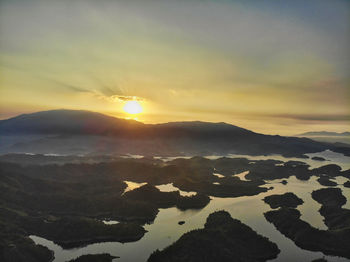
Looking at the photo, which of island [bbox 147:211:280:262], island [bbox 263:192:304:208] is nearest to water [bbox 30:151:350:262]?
island [bbox 263:192:304:208]

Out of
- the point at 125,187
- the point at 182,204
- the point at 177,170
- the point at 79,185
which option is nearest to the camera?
the point at 182,204

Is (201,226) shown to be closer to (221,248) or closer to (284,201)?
(221,248)

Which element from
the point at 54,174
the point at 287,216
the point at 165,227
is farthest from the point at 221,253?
the point at 54,174

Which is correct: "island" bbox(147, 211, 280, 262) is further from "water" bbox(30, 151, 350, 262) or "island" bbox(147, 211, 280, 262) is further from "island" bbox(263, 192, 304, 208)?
"island" bbox(263, 192, 304, 208)

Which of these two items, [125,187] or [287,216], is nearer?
[287,216]

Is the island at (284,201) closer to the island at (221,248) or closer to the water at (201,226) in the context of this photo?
the water at (201,226)

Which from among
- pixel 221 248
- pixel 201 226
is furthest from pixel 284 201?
pixel 221 248

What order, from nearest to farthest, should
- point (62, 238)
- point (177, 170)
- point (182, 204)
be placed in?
point (62, 238) → point (182, 204) → point (177, 170)

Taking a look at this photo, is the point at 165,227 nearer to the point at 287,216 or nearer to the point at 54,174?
the point at 287,216

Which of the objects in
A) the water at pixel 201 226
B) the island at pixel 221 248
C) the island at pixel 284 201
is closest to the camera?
the island at pixel 221 248

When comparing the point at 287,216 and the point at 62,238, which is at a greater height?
the point at 287,216

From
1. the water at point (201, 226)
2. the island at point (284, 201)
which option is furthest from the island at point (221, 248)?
the island at point (284, 201)
